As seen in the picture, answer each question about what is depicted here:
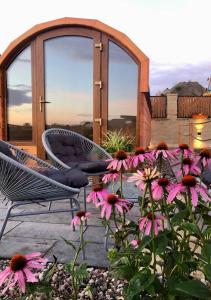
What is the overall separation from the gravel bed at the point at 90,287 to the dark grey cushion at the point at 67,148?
2171 mm

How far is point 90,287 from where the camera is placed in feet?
4.96

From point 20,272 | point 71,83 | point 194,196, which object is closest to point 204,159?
point 194,196

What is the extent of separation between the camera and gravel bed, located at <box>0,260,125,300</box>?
1626 millimetres

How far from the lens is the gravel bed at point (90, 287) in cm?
163

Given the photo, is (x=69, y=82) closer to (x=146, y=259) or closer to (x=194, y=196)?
(x=146, y=259)

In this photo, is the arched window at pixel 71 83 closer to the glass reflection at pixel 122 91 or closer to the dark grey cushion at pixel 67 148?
the glass reflection at pixel 122 91

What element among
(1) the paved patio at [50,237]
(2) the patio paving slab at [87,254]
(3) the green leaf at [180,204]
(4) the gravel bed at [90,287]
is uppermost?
(3) the green leaf at [180,204]

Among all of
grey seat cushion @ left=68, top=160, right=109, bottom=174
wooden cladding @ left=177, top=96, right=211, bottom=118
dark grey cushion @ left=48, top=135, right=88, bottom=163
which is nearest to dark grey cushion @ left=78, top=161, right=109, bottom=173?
grey seat cushion @ left=68, top=160, right=109, bottom=174

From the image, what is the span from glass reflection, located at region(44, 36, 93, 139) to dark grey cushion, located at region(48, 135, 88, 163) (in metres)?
1.30

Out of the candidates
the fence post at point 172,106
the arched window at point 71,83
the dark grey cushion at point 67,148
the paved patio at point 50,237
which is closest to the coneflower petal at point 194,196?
the paved patio at point 50,237

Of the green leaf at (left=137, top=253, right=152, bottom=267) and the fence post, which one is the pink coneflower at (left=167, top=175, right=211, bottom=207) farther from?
the fence post

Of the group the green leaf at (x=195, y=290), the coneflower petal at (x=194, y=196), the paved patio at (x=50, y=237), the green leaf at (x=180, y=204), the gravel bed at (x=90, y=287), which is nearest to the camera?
the green leaf at (x=195, y=290)

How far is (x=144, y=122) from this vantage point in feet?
18.4

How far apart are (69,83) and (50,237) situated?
3691mm
